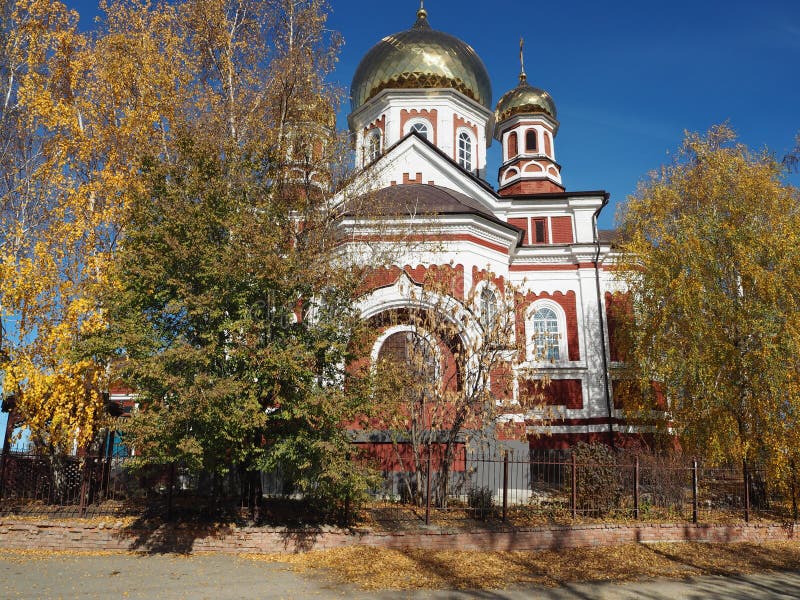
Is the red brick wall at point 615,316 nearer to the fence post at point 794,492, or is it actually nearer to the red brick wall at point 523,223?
the red brick wall at point 523,223

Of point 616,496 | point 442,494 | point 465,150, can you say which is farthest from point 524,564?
point 465,150

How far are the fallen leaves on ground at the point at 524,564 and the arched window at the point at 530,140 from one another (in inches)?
658

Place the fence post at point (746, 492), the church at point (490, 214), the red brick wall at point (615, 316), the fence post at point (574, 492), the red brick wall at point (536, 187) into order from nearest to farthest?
the fence post at point (574, 492), the fence post at point (746, 492), the church at point (490, 214), the red brick wall at point (615, 316), the red brick wall at point (536, 187)

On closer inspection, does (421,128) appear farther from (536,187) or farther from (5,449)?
(5,449)

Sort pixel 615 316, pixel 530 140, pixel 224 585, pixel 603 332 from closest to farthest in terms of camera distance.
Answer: pixel 224 585 → pixel 615 316 → pixel 603 332 → pixel 530 140

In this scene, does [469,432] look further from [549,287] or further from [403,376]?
[549,287]

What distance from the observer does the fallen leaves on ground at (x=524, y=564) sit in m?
7.46

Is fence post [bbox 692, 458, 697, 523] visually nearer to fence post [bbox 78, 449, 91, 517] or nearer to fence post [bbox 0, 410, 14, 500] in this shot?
fence post [bbox 78, 449, 91, 517]

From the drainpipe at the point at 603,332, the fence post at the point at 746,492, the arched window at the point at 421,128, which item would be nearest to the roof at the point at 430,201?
the drainpipe at the point at 603,332

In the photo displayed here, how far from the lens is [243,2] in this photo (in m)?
13.5

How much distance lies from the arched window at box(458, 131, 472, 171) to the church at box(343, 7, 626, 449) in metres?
0.04

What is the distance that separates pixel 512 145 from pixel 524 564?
18137mm

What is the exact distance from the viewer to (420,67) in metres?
20.4

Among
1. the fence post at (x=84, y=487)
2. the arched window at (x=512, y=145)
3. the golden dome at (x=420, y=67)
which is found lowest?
→ the fence post at (x=84, y=487)
